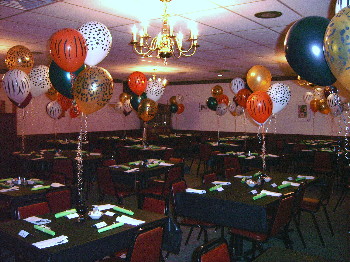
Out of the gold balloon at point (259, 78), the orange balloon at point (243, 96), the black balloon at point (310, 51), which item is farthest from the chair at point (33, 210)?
the orange balloon at point (243, 96)

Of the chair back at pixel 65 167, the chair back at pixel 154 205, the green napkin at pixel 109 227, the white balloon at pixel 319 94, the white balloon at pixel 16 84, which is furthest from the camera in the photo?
the white balloon at pixel 319 94

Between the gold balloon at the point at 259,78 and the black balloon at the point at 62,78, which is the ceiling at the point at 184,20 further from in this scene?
the black balloon at the point at 62,78

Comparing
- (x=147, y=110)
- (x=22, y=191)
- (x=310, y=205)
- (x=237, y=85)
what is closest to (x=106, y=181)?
(x=22, y=191)

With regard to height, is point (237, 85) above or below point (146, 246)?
above

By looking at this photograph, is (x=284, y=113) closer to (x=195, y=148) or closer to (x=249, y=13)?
(x=195, y=148)

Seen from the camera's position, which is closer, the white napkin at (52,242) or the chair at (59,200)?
the white napkin at (52,242)

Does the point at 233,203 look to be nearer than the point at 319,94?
Yes

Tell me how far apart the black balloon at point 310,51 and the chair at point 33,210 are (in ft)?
9.30

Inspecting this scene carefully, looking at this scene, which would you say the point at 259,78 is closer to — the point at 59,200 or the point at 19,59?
the point at 59,200

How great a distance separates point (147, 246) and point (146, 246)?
13 mm

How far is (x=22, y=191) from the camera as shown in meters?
4.32

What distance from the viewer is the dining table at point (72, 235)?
252 centimetres

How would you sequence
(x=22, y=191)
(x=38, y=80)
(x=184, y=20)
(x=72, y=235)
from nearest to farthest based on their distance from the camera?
1. (x=72, y=235)
2. (x=22, y=191)
3. (x=184, y=20)
4. (x=38, y=80)

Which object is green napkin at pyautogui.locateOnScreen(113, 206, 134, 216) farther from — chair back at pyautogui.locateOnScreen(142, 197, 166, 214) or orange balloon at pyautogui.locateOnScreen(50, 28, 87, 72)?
orange balloon at pyautogui.locateOnScreen(50, 28, 87, 72)
